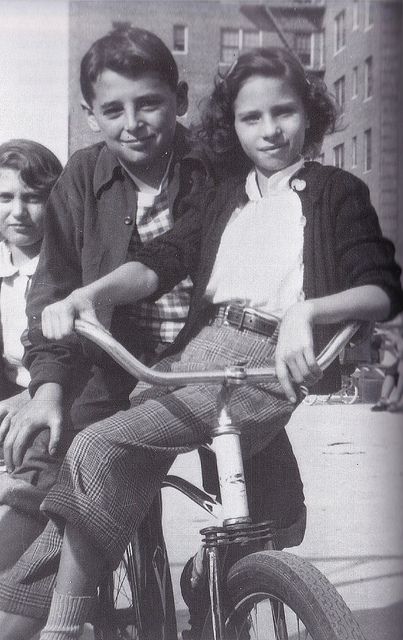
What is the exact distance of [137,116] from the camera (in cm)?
154

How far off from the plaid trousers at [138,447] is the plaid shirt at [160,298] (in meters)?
0.14

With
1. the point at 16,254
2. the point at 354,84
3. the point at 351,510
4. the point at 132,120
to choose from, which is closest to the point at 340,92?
the point at 354,84

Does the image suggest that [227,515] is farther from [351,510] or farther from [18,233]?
[18,233]

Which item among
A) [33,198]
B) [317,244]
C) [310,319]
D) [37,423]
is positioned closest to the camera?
[310,319]

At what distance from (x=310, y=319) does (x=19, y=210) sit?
28.9 inches

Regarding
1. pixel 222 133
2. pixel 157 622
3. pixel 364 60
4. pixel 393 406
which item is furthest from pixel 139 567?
pixel 364 60

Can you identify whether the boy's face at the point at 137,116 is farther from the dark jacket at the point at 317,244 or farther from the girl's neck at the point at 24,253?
the girl's neck at the point at 24,253

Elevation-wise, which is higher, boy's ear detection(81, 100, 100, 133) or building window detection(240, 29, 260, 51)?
building window detection(240, 29, 260, 51)

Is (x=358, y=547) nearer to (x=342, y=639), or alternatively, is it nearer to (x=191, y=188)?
(x=342, y=639)

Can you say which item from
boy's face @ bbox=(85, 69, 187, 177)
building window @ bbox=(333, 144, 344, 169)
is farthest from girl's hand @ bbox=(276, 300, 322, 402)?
boy's face @ bbox=(85, 69, 187, 177)

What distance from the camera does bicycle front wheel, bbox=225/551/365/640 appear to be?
1137 millimetres

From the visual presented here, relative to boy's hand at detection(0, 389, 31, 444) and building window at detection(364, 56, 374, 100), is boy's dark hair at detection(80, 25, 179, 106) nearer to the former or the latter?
building window at detection(364, 56, 374, 100)

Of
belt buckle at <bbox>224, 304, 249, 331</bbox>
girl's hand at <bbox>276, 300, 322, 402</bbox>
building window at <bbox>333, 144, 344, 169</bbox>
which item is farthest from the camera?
building window at <bbox>333, 144, 344, 169</bbox>

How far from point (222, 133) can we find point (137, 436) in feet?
2.15
